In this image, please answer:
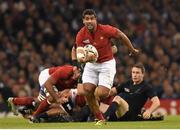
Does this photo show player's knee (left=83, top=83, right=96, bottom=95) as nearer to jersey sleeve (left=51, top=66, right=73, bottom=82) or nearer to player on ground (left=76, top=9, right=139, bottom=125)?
player on ground (left=76, top=9, right=139, bottom=125)

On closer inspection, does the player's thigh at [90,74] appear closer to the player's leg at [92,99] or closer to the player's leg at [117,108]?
the player's leg at [92,99]

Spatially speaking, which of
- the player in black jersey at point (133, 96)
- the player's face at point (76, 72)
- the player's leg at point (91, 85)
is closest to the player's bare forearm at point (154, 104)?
the player in black jersey at point (133, 96)

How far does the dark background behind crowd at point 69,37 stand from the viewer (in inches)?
839

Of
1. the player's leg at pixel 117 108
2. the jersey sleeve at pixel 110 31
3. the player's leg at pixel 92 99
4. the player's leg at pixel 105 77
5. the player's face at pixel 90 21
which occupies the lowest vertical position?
the player's leg at pixel 117 108

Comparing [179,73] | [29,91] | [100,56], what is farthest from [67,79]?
[179,73]

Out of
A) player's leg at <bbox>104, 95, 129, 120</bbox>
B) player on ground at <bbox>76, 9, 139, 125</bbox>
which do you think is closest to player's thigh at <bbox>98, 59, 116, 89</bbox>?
player on ground at <bbox>76, 9, 139, 125</bbox>

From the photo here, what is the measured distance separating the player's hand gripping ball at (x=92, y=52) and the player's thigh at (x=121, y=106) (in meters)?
1.46

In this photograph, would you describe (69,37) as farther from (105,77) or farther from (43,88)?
(105,77)

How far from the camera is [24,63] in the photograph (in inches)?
841

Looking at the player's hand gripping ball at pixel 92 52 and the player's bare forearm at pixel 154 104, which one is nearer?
the player's hand gripping ball at pixel 92 52

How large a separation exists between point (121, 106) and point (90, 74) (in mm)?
1311

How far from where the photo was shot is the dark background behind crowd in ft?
69.9

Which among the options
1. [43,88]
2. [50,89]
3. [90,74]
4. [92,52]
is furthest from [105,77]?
[43,88]

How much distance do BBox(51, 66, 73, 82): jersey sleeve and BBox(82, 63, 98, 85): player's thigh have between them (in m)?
0.87
